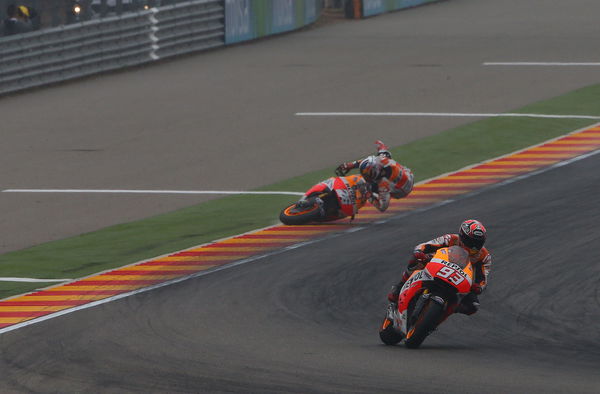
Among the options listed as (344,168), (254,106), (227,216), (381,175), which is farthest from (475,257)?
(254,106)

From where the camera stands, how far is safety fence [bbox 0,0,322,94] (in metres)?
30.9

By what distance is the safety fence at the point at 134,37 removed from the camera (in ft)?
101

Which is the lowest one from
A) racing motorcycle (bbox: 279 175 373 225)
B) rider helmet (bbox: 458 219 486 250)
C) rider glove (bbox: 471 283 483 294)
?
racing motorcycle (bbox: 279 175 373 225)

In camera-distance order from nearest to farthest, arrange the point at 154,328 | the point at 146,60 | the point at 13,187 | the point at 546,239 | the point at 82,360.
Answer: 1. the point at 82,360
2. the point at 154,328
3. the point at 546,239
4. the point at 13,187
5. the point at 146,60

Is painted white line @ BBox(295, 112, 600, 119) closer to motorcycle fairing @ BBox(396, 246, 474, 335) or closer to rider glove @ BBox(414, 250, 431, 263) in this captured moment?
rider glove @ BBox(414, 250, 431, 263)

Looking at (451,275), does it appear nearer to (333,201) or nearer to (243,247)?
(243,247)

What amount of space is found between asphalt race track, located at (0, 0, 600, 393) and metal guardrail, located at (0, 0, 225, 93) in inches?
29.8

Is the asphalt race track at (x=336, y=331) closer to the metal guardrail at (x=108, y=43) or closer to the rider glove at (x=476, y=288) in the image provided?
the rider glove at (x=476, y=288)

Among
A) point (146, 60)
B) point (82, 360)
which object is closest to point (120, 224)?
point (82, 360)

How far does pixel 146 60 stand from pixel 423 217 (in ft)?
54.4

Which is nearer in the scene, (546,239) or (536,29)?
(546,239)

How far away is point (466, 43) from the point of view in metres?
36.5

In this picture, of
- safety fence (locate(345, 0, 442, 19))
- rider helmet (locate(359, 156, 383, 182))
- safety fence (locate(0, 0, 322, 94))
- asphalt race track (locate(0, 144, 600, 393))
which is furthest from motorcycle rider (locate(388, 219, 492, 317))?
safety fence (locate(345, 0, 442, 19))

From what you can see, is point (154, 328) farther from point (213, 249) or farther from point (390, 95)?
point (390, 95)
